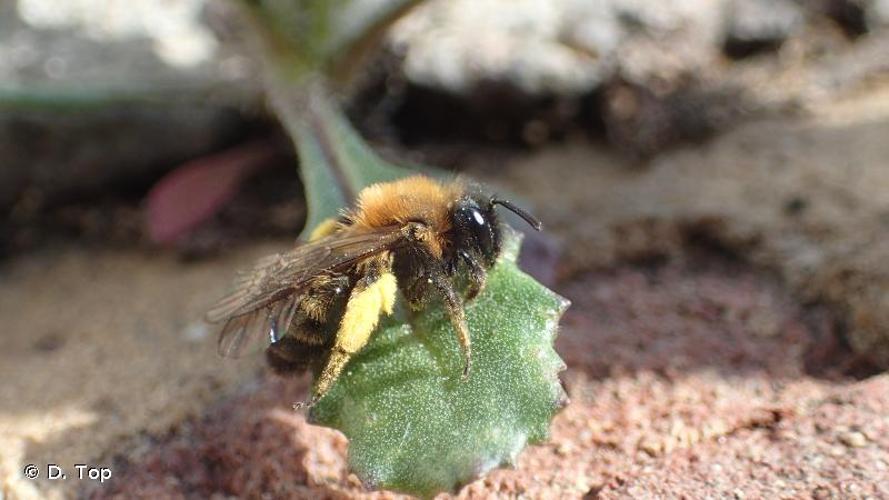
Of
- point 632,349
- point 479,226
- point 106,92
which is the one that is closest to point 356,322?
point 479,226

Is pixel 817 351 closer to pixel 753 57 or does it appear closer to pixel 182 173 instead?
pixel 753 57

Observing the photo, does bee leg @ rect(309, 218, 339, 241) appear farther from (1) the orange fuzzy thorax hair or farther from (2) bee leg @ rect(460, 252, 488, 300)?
(2) bee leg @ rect(460, 252, 488, 300)

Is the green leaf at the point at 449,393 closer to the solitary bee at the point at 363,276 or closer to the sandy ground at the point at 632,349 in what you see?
the solitary bee at the point at 363,276

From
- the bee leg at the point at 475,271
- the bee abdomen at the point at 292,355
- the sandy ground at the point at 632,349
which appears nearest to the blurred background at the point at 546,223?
the sandy ground at the point at 632,349

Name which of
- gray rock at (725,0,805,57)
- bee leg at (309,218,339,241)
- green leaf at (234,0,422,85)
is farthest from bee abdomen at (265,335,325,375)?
gray rock at (725,0,805,57)

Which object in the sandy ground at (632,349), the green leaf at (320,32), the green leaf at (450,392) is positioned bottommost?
the sandy ground at (632,349)

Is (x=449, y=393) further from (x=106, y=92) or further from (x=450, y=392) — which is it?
(x=106, y=92)
